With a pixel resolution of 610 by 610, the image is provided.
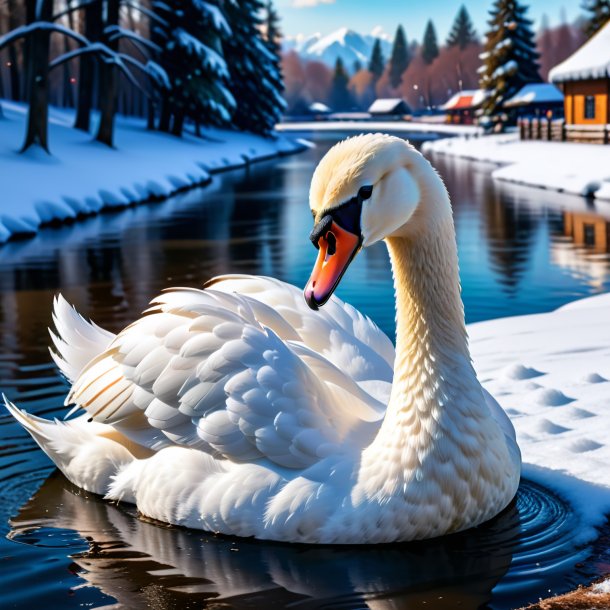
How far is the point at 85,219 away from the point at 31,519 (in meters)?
17.1

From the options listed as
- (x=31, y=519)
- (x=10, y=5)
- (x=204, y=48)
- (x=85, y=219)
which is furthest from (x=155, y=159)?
(x=31, y=519)

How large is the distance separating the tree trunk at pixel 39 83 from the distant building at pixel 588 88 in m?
20.8

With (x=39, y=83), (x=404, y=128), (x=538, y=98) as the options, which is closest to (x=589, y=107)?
(x=538, y=98)

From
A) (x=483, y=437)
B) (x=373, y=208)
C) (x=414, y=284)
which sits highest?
(x=373, y=208)

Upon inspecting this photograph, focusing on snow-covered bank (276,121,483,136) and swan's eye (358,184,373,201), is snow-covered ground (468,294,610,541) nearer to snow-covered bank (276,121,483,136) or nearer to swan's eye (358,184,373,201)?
swan's eye (358,184,373,201)

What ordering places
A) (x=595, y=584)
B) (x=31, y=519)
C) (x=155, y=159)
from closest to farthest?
(x=595, y=584) → (x=31, y=519) → (x=155, y=159)

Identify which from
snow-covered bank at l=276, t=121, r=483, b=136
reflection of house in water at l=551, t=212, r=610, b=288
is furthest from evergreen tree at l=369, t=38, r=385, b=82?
reflection of house in water at l=551, t=212, r=610, b=288

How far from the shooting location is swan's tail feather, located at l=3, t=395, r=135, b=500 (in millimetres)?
5375

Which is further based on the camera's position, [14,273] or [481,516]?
[14,273]

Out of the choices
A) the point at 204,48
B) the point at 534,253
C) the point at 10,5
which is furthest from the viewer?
the point at 10,5

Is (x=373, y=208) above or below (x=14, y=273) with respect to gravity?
above

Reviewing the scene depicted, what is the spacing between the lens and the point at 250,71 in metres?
54.8

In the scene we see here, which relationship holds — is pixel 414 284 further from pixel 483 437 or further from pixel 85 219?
pixel 85 219

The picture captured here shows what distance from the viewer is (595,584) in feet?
14.0
